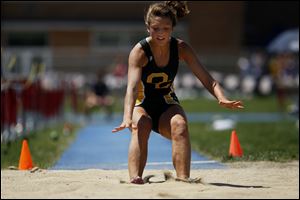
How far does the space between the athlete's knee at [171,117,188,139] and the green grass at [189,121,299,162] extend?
3.28 metres

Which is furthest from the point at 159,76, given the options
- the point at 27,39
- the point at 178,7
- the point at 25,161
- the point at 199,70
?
the point at 27,39

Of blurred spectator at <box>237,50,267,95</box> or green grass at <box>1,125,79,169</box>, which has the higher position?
blurred spectator at <box>237,50,267,95</box>

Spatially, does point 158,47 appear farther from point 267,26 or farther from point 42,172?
point 267,26

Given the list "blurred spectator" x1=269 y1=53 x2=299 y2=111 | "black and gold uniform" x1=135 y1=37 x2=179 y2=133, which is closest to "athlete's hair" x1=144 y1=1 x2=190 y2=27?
"black and gold uniform" x1=135 y1=37 x2=179 y2=133

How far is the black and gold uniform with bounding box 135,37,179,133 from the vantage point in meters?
8.13

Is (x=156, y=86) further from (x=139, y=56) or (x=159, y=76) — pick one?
(x=139, y=56)

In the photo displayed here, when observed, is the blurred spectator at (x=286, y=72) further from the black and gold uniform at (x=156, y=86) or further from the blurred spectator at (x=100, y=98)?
the black and gold uniform at (x=156, y=86)

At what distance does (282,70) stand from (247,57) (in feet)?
10.7

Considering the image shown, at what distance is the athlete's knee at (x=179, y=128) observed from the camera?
7.91 metres

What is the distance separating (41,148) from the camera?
14438mm

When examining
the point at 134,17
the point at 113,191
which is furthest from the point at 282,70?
the point at 113,191

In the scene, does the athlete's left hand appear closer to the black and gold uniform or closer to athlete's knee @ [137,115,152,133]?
the black and gold uniform

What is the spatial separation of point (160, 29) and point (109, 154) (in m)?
5.44

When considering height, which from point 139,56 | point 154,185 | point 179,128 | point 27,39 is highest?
point 27,39
